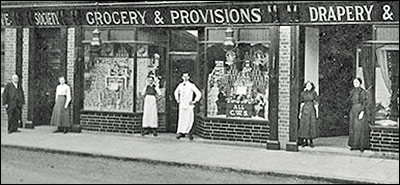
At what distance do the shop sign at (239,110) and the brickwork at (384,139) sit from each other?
2.64m

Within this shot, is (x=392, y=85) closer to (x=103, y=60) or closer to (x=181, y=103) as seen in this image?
(x=181, y=103)

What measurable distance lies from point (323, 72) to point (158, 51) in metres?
3.81

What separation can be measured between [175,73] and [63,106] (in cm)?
276

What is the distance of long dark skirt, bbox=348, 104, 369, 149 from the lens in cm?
1362

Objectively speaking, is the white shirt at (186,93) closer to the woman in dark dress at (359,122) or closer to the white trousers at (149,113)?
the white trousers at (149,113)

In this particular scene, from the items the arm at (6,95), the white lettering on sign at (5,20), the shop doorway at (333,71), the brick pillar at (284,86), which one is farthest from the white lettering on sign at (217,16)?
the white lettering on sign at (5,20)

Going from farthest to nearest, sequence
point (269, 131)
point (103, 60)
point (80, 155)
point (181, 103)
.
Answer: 1. point (103, 60)
2. point (181, 103)
3. point (269, 131)
4. point (80, 155)

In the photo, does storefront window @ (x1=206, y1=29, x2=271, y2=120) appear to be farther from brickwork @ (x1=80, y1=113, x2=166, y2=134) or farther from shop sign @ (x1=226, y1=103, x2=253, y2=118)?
brickwork @ (x1=80, y1=113, x2=166, y2=134)

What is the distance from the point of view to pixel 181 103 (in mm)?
15461

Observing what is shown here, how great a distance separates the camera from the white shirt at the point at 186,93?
15.3m

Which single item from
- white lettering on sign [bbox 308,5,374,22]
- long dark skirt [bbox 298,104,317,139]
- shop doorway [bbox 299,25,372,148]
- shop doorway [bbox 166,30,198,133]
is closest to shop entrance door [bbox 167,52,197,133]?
shop doorway [bbox 166,30,198,133]

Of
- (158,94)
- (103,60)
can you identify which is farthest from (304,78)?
(103,60)

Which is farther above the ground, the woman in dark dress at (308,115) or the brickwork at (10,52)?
the brickwork at (10,52)

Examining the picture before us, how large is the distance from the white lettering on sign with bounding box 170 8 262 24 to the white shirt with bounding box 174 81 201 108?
4.51ft
